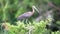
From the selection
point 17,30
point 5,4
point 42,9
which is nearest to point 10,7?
point 5,4

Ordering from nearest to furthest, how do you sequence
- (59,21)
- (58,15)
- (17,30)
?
(17,30), (59,21), (58,15)

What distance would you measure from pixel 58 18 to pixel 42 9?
497mm

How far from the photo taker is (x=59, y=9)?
7.07 m

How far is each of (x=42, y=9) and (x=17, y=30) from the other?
12.1ft

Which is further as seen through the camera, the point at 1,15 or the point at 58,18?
the point at 1,15

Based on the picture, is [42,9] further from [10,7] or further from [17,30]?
[17,30]

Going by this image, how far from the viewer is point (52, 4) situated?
23.3 ft

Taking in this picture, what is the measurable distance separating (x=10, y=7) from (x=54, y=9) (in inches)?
47.1

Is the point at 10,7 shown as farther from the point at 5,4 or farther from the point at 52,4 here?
the point at 52,4

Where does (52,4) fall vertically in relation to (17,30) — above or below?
above

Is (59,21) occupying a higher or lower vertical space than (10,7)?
lower

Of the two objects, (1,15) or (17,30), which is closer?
(17,30)

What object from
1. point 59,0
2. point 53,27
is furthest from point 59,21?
point 59,0

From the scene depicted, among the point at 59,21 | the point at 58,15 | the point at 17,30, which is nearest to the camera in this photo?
the point at 17,30
